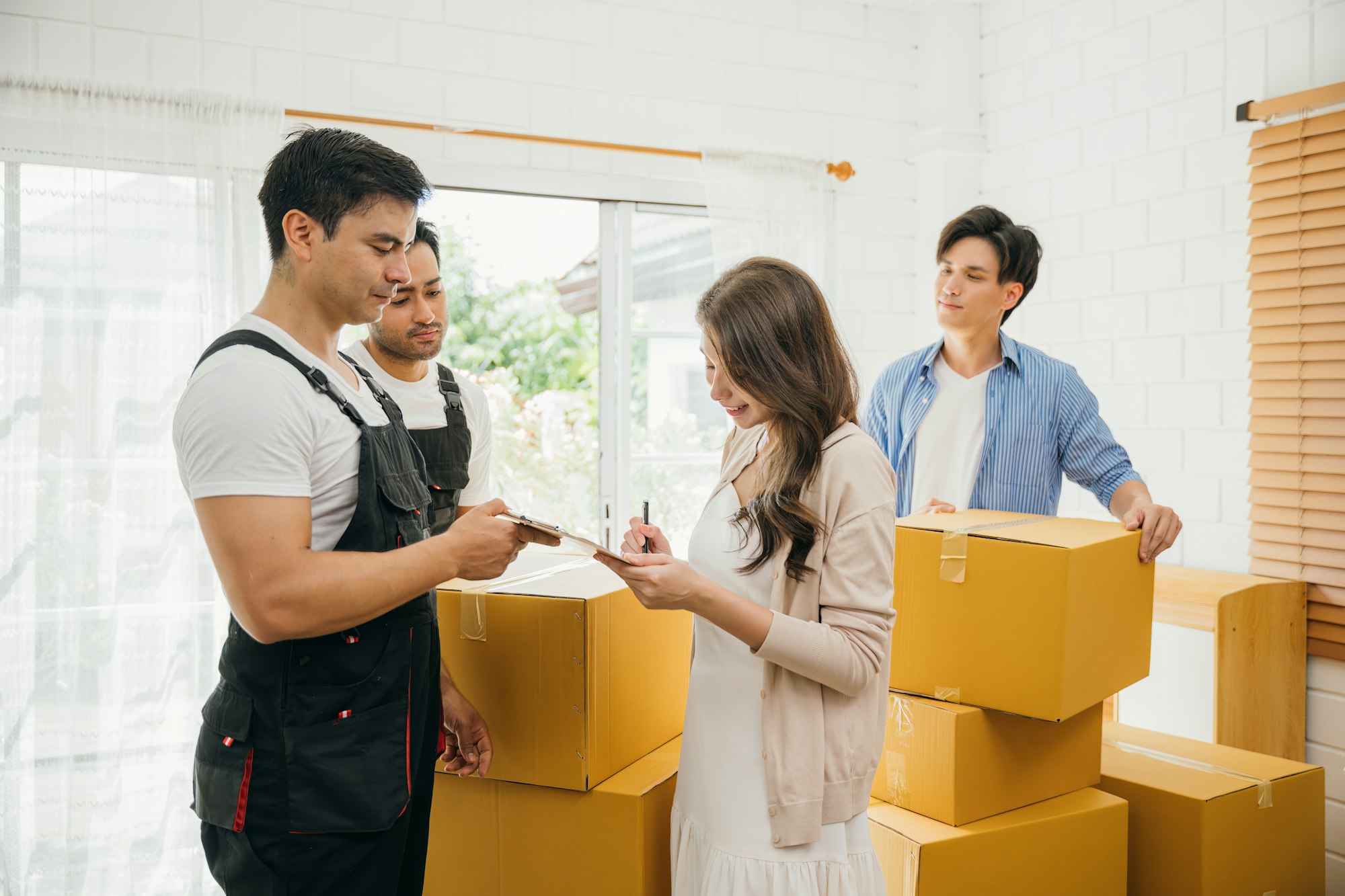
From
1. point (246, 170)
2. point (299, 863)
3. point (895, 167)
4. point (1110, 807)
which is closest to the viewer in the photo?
point (299, 863)

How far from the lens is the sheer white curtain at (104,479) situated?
9.07 feet

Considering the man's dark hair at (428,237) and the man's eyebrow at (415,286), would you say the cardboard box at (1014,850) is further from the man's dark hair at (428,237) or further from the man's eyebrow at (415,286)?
the man's dark hair at (428,237)

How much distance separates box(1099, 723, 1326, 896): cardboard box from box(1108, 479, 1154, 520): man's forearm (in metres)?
0.56

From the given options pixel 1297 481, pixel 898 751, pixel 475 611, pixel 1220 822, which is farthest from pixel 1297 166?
pixel 475 611

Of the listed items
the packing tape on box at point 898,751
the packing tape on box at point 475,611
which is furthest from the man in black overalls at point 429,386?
the packing tape on box at point 898,751

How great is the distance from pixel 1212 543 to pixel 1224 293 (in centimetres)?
81

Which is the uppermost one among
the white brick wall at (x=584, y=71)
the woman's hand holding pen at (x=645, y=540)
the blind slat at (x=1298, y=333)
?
the white brick wall at (x=584, y=71)

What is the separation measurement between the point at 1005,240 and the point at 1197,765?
1.33 meters

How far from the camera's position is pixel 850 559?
1337mm

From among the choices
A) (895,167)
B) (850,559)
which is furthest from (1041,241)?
(850,559)

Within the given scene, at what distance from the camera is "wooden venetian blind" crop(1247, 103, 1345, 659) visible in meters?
2.63

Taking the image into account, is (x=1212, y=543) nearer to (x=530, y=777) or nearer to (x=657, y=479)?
(x=657, y=479)

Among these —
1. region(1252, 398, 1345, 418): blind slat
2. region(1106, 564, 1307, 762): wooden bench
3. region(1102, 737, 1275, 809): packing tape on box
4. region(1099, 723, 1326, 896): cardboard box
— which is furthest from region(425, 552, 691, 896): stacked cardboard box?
region(1252, 398, 1345, 418): blind slat

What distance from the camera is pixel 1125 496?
2.13 metres
